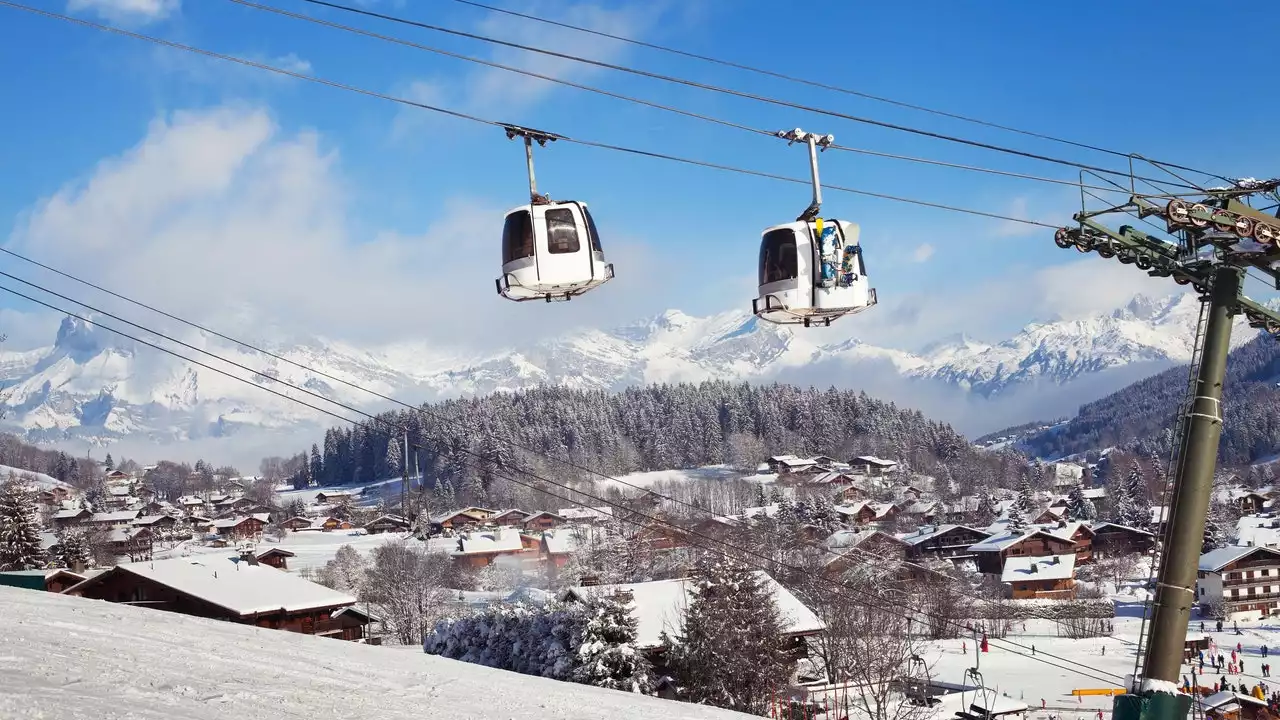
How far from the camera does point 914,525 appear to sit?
124 m

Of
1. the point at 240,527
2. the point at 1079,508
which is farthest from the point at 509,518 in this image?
the point at 1079,508

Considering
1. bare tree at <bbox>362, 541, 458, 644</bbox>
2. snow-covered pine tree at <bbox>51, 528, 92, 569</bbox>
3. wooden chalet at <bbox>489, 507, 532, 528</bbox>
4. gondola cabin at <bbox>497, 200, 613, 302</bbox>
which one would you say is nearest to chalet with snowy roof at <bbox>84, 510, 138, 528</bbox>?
wooden chalet at <bbox>489, 507, 532, 528</bbox>

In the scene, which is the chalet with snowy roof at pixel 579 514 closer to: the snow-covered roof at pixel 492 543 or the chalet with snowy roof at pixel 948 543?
the snow-covered roof at pixel 492 543

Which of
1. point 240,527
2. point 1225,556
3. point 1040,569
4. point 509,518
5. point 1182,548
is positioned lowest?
point 1040,569

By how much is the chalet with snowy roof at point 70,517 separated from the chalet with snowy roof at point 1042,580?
325 ft

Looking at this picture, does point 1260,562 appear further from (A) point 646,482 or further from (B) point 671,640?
(A) point 646,482

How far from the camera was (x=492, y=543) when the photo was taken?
10038 centimetres

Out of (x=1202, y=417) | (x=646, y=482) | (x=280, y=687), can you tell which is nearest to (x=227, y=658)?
(x=280, y=687)

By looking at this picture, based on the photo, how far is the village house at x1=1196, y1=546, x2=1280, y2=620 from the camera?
68.1 m

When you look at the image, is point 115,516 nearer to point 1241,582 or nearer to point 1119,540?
point 1119,540

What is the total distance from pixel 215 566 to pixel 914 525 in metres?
96.3

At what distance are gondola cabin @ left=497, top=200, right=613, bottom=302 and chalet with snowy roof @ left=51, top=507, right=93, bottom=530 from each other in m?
125

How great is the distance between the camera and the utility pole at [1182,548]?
9.48m

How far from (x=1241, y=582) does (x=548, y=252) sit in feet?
232
